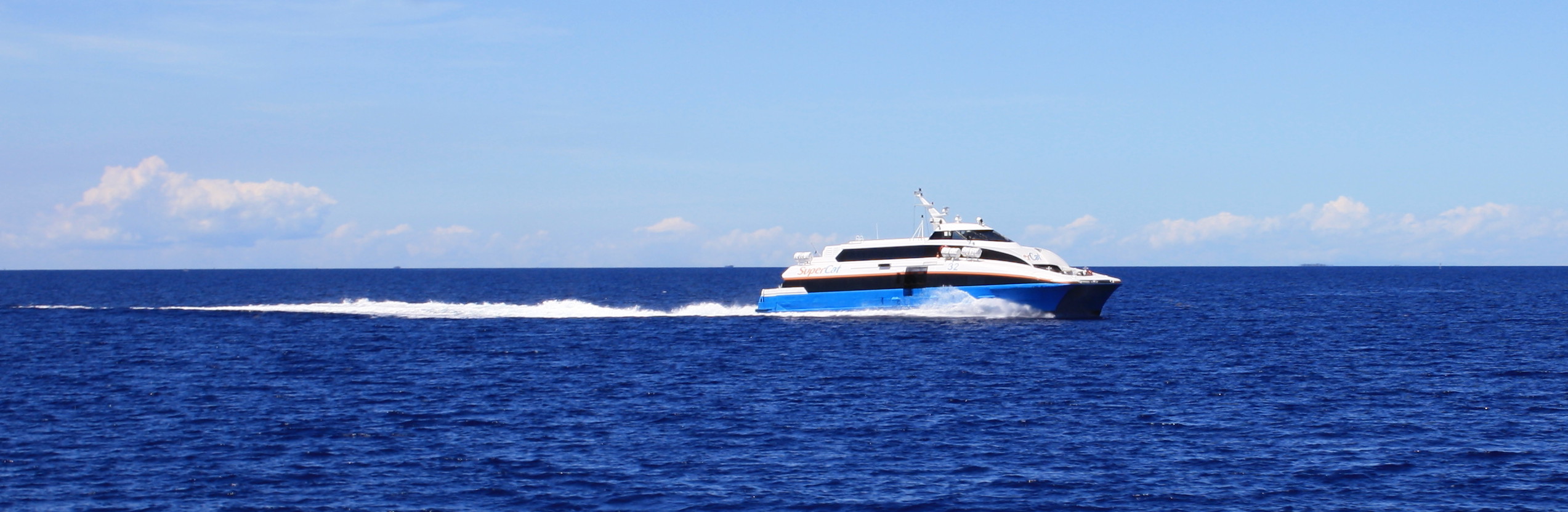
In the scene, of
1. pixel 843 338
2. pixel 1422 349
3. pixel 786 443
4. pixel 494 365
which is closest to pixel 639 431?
pixel 786 443

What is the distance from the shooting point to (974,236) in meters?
62.5

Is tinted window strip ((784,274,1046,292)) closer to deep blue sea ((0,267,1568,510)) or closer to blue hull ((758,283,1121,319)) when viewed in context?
blue hull ((758,283,1121,319))

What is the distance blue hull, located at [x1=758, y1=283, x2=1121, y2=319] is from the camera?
60.3 m

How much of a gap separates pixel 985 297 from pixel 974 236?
11.5 feet

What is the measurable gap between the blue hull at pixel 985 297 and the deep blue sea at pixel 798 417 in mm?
891

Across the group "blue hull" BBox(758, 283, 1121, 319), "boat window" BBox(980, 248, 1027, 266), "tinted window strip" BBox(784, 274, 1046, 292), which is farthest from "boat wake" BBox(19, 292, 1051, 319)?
"boat window" BBox(980, 248, 1027, 266)

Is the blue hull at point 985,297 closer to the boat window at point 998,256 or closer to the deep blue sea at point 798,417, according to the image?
the deep blue sea at point 798,417

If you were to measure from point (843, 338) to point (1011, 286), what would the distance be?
1043 centimetres

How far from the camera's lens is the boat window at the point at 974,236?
6231 cm

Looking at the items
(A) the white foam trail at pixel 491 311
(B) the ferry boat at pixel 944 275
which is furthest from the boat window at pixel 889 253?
(A) the white foam trail at pixel 491 311

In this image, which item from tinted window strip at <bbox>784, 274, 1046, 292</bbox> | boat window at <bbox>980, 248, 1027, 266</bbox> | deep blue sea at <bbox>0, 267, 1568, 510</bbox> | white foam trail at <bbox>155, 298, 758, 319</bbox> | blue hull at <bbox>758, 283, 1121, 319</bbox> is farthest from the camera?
white foam trail at <bbox>155, 298, 758, 319</bbox>

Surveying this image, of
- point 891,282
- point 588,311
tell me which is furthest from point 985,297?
point 588,311

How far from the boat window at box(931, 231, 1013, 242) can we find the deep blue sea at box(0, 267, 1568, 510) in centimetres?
354

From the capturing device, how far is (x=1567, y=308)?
8812 centimetres
